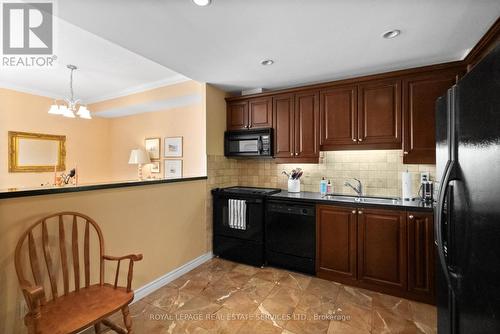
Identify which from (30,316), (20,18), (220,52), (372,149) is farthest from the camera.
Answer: (372,149)

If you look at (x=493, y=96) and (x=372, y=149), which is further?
(x=372, y=149)

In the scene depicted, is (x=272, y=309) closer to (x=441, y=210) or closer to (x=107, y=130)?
(x=441, y=210)

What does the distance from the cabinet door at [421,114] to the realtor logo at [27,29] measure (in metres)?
3.16

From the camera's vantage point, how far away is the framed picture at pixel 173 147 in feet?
12.3

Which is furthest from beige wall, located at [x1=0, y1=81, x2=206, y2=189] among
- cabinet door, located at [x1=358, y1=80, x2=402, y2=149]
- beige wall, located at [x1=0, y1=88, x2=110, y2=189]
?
cabinet door, located at [x1=358, y1=80, x2=402, y2=149]

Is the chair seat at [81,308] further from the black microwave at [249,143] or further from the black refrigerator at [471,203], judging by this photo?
the black microwave at [249,143]

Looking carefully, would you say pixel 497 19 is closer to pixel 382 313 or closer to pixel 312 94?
pixel 312 94

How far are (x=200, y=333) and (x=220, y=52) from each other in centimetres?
244

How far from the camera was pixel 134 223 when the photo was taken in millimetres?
2164

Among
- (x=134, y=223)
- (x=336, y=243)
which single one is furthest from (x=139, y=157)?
(x=336, y=243)

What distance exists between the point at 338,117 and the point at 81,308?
286 centimetres

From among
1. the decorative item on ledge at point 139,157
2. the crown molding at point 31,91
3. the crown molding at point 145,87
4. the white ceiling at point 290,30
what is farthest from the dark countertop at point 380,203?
the crown molding at point 31,91

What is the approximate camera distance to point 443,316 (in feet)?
3.92

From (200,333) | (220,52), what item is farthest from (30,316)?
(220,52)
